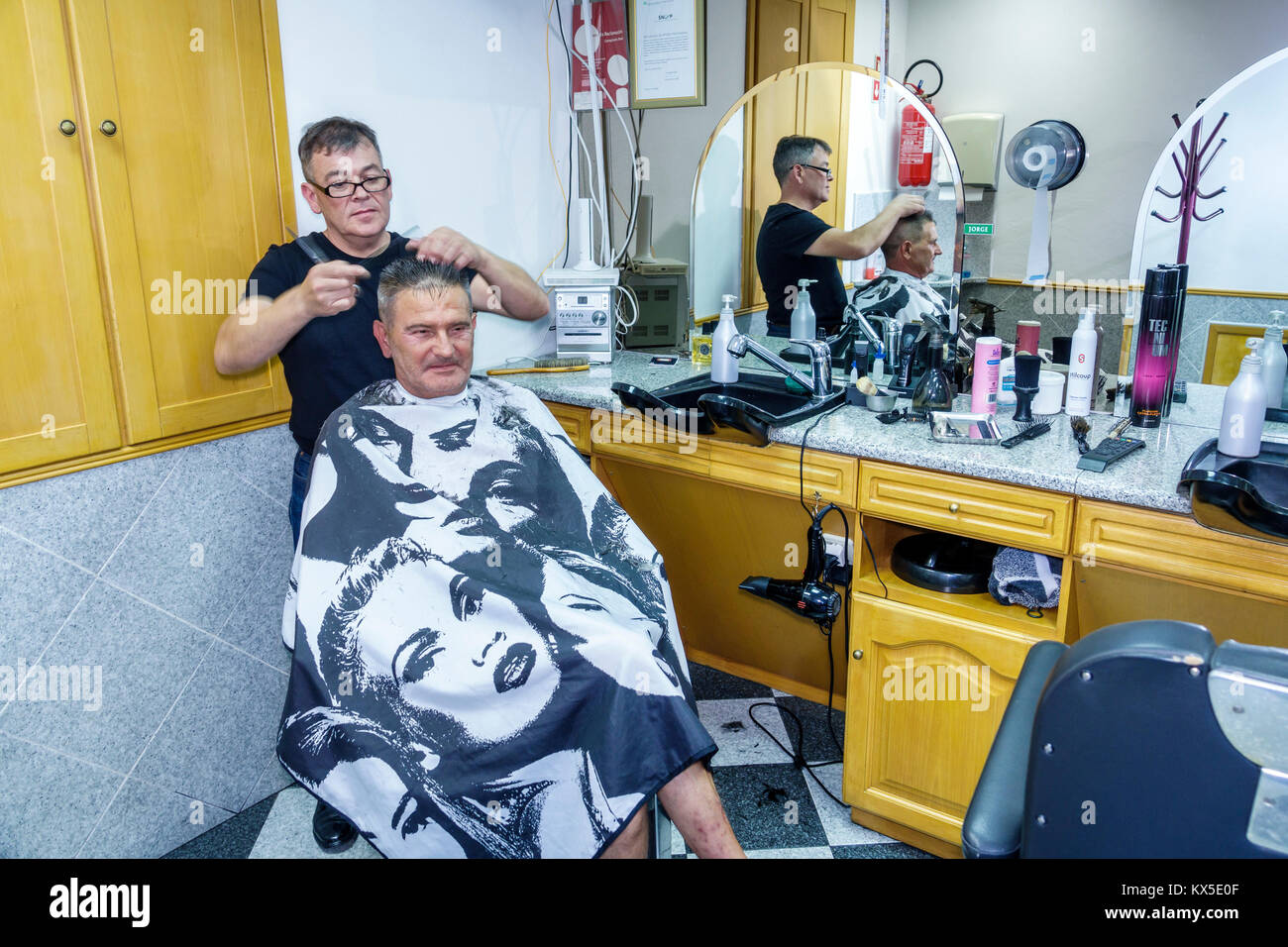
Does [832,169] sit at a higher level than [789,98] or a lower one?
lower

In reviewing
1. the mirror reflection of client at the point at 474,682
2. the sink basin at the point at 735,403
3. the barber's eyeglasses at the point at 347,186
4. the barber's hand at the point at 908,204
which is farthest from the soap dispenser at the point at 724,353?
the barber's eyeglasses at the point at 347,186

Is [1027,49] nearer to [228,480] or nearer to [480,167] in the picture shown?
[480,167]

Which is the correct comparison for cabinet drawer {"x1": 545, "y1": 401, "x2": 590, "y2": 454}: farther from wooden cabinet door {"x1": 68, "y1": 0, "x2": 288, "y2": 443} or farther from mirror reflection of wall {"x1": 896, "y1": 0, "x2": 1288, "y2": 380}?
mirror reflection of wall {"x1": 896, "y1": 0, "x2": 1288, "y2": 380}

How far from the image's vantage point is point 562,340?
283cm

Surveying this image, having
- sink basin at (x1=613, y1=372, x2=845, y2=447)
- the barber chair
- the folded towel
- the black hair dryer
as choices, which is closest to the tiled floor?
the black hair dryer

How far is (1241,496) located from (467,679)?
1.32 metres

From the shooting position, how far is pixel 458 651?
61.9 inches

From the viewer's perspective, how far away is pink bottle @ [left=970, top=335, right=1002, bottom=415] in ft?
6.73

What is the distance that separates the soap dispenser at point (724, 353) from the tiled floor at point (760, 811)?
37.9 inches

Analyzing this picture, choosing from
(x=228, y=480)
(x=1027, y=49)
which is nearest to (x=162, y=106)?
(x=228, y=480)

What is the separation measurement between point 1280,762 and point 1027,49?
2.00 metres

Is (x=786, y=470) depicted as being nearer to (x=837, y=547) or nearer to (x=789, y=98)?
(x=837, y=547)

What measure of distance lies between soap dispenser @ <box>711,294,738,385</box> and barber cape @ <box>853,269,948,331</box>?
1.17 ft

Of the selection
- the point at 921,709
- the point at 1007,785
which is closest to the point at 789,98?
the point at 921,709
